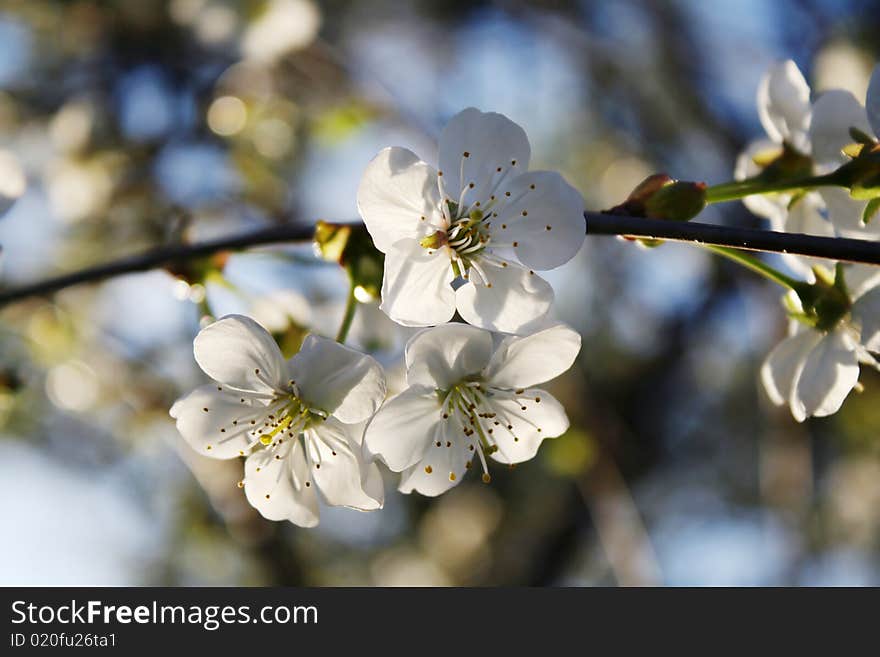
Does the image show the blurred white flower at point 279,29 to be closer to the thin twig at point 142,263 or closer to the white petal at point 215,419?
the thin twig at point 142,263

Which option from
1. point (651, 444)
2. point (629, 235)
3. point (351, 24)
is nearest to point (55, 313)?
point (629, 235)

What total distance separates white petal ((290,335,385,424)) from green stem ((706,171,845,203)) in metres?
0.48

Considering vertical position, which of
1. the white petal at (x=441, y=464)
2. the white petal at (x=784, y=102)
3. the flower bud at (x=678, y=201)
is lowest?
the white petal at (x=441, y=464)

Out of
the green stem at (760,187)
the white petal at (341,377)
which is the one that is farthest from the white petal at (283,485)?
the green stem at (760,187)

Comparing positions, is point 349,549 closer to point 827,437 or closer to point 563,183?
point 827,437

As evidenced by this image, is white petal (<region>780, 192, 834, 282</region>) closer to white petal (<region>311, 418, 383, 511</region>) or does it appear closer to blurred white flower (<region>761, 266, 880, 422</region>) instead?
blurred white flower (<region>761, 266, 880, 422</region>)

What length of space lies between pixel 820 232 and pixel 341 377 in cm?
73

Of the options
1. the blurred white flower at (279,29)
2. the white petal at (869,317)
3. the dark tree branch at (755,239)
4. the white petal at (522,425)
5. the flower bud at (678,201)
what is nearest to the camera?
the dark tree branch at (755,239)

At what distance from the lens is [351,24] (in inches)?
163

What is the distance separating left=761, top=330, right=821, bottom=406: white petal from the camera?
1.19 m

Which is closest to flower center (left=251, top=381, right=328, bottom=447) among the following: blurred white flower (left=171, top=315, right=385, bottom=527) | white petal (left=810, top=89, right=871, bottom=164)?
blurred white flower (left=171, top=315, right=385, bottom=527)

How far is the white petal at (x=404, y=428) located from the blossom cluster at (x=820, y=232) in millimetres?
497

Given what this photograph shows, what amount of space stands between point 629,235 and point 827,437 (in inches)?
147

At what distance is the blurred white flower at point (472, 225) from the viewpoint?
1038 millimetres
